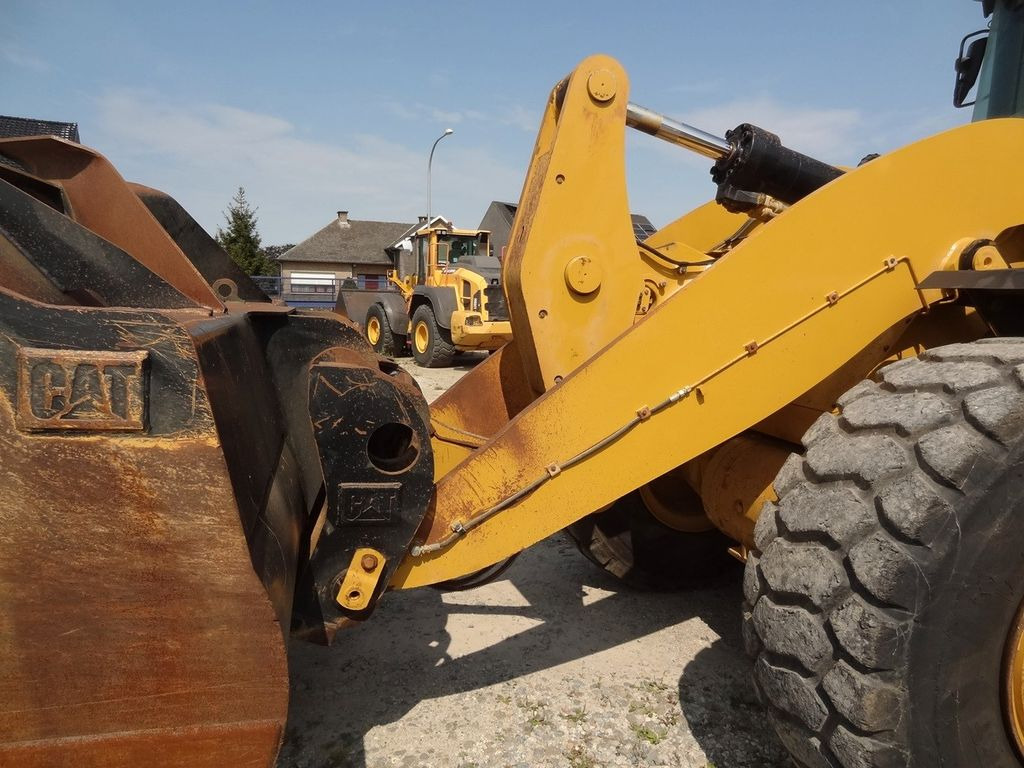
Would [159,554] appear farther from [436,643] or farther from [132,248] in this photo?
[436,643]

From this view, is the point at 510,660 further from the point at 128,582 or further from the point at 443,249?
the point at 443,249

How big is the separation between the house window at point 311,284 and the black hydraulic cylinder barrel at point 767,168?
2509 centimetres

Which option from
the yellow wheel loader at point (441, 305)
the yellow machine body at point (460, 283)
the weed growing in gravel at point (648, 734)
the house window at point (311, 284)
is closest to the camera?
the weed growing in gravel at point (648, 734)

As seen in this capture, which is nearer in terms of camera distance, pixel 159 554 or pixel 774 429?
pixel 159 554

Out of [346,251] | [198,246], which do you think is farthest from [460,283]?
[346,251]

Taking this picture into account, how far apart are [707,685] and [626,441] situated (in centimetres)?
130

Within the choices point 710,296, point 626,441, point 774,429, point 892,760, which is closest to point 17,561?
point 626,441

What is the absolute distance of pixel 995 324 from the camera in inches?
79.0

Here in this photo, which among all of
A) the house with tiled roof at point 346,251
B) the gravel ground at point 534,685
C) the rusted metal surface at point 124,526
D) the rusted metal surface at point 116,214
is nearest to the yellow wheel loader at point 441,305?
the gravel ground at point 534,685

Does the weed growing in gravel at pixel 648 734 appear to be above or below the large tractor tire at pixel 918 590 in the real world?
below

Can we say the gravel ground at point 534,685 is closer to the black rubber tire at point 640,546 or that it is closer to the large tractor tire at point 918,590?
the black rubber tire at point 640,546

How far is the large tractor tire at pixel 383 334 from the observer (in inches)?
584

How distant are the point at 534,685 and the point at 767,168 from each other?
86.7 inches

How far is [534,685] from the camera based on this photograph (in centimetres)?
257
